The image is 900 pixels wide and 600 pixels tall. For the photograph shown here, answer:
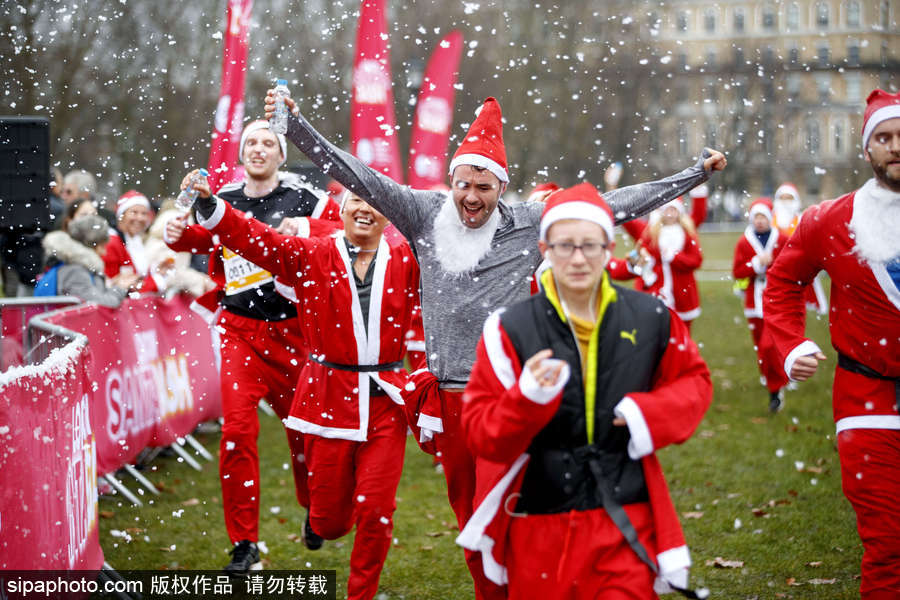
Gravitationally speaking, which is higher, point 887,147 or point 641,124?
point 641,124

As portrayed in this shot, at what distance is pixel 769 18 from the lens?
80.6ft

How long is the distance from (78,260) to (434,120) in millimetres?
8491

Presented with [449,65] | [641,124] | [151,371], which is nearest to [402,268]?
[151,371]

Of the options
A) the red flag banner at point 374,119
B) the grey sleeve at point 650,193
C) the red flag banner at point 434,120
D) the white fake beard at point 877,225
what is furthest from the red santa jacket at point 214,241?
the red flag banner at point 434,120

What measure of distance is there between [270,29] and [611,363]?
734 inches

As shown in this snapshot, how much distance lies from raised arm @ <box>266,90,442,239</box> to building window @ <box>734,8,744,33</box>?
18803mm

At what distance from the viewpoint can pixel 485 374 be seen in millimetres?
3689

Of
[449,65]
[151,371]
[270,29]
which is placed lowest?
[151,371]

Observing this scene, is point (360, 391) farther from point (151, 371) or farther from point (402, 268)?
point (151, 371)

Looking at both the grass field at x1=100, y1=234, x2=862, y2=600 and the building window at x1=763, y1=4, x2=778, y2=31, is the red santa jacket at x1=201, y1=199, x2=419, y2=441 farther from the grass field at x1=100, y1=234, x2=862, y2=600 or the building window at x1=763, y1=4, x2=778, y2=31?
the building window at x1=763, y1=4, x2=778, y2=31

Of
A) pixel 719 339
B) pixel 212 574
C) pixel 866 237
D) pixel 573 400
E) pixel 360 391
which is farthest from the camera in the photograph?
pixel 719 339

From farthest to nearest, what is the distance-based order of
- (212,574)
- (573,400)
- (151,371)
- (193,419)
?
(193,419) → (151,371) → (212,574) → (573,400)

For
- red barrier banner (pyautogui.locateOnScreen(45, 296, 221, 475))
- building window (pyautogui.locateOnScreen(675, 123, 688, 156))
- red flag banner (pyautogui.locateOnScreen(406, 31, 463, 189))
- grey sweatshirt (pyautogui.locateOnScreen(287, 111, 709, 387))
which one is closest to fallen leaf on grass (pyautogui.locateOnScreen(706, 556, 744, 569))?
grey sweatshirt (pyautogui.locateOnScreen(287, 111, 709, 387))

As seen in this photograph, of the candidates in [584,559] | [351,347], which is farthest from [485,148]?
[584,559]
